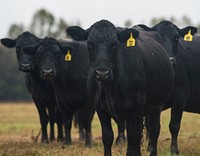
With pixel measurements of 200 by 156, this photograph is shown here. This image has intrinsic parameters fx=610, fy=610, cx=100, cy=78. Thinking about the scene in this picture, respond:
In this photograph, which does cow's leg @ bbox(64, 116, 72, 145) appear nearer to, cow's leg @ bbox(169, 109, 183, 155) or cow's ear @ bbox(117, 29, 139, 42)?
cow's leg @ bbox(169, 109, 183, 155)

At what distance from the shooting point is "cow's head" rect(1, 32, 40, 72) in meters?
15.2

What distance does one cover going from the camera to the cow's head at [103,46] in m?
8.40

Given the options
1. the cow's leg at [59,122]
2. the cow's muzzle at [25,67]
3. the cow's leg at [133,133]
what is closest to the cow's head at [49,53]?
the cow's muzzle at [25,67]

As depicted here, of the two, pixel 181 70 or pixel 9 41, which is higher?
pixel 9 41

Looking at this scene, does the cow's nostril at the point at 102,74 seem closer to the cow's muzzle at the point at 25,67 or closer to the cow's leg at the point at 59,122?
the cow's muzzle at the point at 25,67

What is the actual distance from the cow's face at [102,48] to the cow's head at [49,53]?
5.34 meters

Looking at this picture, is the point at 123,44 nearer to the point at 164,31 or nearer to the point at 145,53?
the point at 145,53

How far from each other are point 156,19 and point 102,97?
9647 cm

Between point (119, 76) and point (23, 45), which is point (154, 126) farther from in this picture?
point (23, 45)

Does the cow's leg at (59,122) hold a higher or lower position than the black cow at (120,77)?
lower

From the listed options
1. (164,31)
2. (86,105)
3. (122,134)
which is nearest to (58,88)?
(86,105)

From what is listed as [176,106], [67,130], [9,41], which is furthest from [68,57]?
[176,106]

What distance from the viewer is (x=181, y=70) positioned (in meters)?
12.0

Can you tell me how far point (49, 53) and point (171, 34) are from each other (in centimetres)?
348
